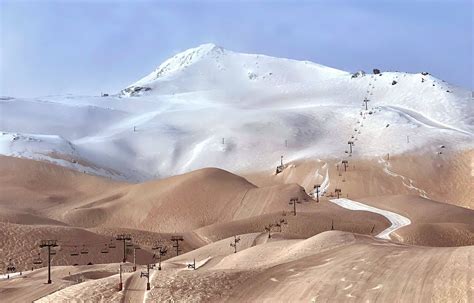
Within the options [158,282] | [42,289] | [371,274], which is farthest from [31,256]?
[371,274]

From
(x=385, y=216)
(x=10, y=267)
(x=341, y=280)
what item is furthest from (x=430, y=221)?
(x=341, y=280)

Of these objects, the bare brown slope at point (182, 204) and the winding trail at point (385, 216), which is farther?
the bare brown slope at point (182, 204)

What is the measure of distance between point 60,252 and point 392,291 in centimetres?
5264

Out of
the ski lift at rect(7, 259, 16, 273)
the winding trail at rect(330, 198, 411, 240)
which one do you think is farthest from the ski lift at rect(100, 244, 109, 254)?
the winding trail at rect(330, 198, 411, 240)

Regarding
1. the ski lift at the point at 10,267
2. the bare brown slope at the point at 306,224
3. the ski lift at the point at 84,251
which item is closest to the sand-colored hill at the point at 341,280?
the ski lift at the point at 10,267

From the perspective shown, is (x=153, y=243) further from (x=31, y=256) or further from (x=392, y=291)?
(x=392, y=291)

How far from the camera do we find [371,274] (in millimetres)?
34906

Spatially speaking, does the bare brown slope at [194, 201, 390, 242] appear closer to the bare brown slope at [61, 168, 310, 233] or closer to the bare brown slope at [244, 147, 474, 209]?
the bare brown slope at [61, 168, 310, 233]

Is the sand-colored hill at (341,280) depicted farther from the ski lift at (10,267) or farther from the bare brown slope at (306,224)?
the bare brown slope at (306,224)

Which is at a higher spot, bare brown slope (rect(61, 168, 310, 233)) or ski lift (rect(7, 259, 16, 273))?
bare brown slope (rect(61, 168, 310, 233))

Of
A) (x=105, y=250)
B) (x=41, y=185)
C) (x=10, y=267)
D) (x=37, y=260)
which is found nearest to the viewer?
(x=10, y=267)

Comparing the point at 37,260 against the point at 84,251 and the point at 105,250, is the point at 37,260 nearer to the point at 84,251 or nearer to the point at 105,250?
the point at 84,251

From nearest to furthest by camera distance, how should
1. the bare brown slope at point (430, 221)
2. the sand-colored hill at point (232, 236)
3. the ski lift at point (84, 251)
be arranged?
1. the sand-colored hill at point (232, 236)
2. the ski lift at point (84, 251)
3. the bare brown slope at point (430, 221)

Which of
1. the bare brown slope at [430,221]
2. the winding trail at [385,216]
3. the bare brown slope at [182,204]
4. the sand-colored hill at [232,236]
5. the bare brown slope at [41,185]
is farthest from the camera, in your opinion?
the bare brown slope at [41,185]
